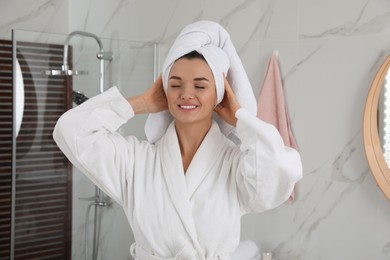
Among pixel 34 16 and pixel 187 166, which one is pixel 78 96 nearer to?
pixel 34 16

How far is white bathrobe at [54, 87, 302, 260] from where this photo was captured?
1.22 meters

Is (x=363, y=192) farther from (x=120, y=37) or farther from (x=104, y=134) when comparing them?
(x=120, y=37)

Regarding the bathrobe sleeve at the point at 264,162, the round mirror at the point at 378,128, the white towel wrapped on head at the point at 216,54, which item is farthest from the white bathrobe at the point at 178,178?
the round mirror at the point at 378,128

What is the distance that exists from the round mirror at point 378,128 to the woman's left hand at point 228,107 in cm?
79

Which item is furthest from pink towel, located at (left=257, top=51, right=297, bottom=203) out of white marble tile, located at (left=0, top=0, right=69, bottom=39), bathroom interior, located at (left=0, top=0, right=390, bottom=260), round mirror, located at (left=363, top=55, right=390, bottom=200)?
white marble tile, located at (left=0, top=0, right=69, bottom=39)

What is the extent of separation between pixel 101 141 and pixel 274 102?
1094 millimetres

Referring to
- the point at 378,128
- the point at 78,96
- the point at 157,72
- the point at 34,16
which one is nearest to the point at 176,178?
the point at 378,128

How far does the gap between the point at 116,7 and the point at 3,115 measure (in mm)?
884

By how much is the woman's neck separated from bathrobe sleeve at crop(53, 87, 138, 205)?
130 mm

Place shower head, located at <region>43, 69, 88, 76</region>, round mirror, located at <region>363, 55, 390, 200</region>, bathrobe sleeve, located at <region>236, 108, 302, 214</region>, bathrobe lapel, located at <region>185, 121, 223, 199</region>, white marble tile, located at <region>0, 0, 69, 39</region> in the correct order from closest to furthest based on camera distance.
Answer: bathrobe sleeve, located at <region>236, 108, 302, 214</region>
bathrobe lapel, located at <region>185, 121, 223, 199</region>
round mirror, located at <region>363, 55, 390, 200</region>
shower head, located at <region>43, 69, 88, 76</region>
white marble tile, located at <region>0, 0, 69, 39</region>

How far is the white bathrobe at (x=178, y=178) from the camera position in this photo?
122 cm

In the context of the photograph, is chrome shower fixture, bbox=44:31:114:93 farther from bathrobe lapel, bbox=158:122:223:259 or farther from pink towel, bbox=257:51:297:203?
bathrobe lapel, bbox=158:122:223:259

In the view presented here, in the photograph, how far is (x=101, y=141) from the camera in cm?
129

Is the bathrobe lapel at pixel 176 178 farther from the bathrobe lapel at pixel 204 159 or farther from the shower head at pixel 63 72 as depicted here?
the shower head at pixel 63 72
